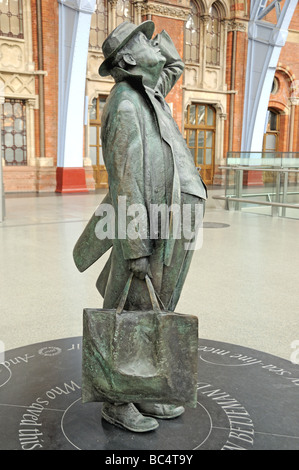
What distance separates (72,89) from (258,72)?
7832 mm

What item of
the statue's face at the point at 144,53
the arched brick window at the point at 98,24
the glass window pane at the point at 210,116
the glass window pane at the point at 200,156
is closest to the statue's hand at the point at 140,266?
the statue's face at the point at 144,53

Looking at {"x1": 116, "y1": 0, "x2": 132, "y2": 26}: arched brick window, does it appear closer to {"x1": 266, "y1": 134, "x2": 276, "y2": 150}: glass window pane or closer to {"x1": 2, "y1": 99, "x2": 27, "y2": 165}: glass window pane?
{"x1": 2, "y1": 99, "x2": 27, "y2": 165}: glass window pane

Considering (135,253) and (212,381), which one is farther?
(212,381)

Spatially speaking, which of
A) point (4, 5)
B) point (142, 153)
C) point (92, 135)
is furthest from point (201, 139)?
point (142, 153)

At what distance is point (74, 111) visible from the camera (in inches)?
525

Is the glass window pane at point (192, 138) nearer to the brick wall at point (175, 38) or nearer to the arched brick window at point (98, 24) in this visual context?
the brick wall at point (175, 38)

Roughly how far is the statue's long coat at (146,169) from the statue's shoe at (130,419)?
0.48m

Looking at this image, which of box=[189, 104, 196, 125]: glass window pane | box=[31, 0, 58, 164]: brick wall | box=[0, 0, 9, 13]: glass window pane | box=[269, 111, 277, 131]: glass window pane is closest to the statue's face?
box=[31, 0, 58, 164]: brick wall

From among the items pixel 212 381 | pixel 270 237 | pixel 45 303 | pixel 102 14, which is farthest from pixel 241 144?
pixel 212 381

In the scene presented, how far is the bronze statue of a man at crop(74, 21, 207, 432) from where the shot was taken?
6.38 ft

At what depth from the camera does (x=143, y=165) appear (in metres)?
1.99

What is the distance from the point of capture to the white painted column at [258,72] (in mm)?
17016
